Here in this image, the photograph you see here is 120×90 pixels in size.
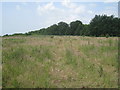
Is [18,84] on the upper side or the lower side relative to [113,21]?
lower

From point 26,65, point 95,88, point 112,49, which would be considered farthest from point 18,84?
point 112,49

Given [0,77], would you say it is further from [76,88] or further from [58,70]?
[76,88]

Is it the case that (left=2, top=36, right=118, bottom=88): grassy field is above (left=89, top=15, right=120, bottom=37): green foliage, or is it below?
below

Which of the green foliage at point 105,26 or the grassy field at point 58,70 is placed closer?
the grassy field at point 58,70

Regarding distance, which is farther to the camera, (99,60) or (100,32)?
(100,32)

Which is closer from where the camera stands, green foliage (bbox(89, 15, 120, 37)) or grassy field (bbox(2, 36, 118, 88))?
grassy field (bbox(2, 36, 118, 88))

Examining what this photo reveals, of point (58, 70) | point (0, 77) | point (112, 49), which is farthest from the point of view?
point (112, 49)

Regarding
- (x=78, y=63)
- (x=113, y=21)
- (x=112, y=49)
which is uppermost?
(x=113, y=21)

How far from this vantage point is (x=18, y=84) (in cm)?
385

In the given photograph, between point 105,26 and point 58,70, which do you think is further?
point 105,26

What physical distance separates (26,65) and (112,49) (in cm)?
419

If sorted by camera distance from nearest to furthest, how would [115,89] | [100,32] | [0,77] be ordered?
[115,89], [0,77], [100,32]

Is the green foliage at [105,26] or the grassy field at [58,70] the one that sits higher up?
the green foliage at [105,26]

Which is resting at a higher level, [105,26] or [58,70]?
[105,26]
